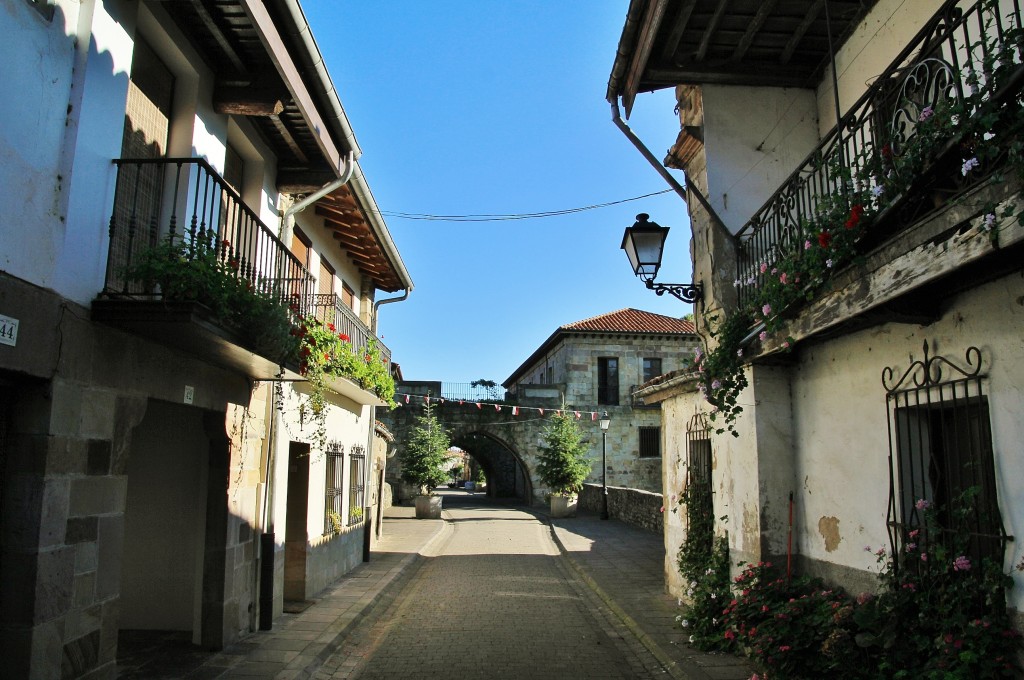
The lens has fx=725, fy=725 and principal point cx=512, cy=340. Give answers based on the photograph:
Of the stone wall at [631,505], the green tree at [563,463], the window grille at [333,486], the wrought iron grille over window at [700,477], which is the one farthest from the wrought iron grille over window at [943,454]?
the green tree at [563,463]

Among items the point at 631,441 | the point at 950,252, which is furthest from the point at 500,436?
the point at 950,252

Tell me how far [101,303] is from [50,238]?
54cm

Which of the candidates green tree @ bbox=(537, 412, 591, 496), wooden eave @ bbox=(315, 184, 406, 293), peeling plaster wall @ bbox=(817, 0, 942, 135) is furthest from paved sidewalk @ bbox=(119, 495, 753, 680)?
green tree @ bbox=(537, 412, 591, 496)

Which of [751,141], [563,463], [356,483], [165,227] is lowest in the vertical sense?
[356,483]

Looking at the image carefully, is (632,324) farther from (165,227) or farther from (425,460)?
(165,227)

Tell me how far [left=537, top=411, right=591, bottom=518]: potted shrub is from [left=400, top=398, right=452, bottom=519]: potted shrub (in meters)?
3.90

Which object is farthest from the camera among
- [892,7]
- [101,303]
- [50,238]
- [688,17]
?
[688,17]

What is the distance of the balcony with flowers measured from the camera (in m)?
3.34

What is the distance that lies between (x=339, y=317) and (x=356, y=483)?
3.99 metres

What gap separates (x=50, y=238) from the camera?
4359mm

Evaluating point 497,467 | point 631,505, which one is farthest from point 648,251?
point 497,467

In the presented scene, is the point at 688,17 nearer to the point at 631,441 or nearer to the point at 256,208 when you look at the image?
the point at 256,208

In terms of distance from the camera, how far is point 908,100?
431 centimetres

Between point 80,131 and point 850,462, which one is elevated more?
point 80,131
